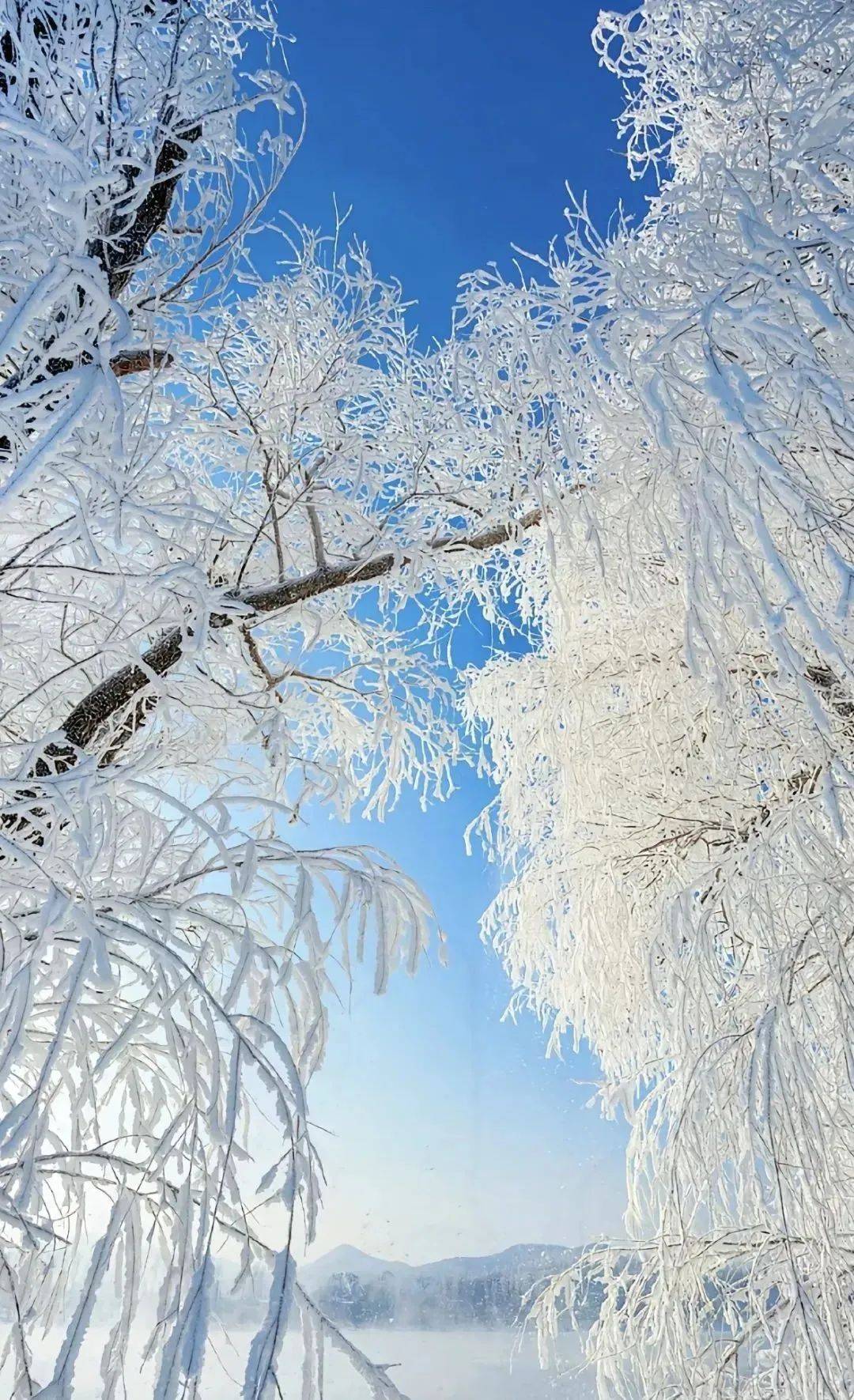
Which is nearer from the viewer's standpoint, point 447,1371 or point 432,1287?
point 447,1371

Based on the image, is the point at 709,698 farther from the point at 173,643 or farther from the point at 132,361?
the point at 132,361

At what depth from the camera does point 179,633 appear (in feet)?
4.82

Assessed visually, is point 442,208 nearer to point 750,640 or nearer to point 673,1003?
point 750,640

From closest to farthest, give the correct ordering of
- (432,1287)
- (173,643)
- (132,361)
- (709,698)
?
1. (173,643)
2. (132,361)
3. (709,698)
4. (432,1287)

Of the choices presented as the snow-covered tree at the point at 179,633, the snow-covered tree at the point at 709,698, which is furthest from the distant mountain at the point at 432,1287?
the snow-covered tree at the point at 179,633

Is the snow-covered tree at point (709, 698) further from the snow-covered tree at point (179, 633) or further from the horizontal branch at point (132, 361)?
the horizontal branch at point (132, 361)

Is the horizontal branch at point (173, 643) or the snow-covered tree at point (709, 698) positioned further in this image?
the horizontal branch at point (173, 643)

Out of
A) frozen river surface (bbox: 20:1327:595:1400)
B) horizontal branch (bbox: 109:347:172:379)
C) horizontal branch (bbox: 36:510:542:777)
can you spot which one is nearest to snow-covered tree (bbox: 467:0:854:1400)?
horizontal branch (bbox: 36:510:542:777)

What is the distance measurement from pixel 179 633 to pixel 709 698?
100 cm

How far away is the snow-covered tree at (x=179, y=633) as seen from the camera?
904 mm

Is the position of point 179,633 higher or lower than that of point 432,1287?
higher

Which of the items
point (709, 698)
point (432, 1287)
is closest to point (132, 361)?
point (709, 698)

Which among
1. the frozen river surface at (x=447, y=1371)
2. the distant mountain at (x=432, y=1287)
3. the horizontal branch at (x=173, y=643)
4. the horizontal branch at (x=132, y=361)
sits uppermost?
the horizontal branch at (x=132, y=361)

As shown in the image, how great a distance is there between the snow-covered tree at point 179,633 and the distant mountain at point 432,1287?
3147 millimetres
